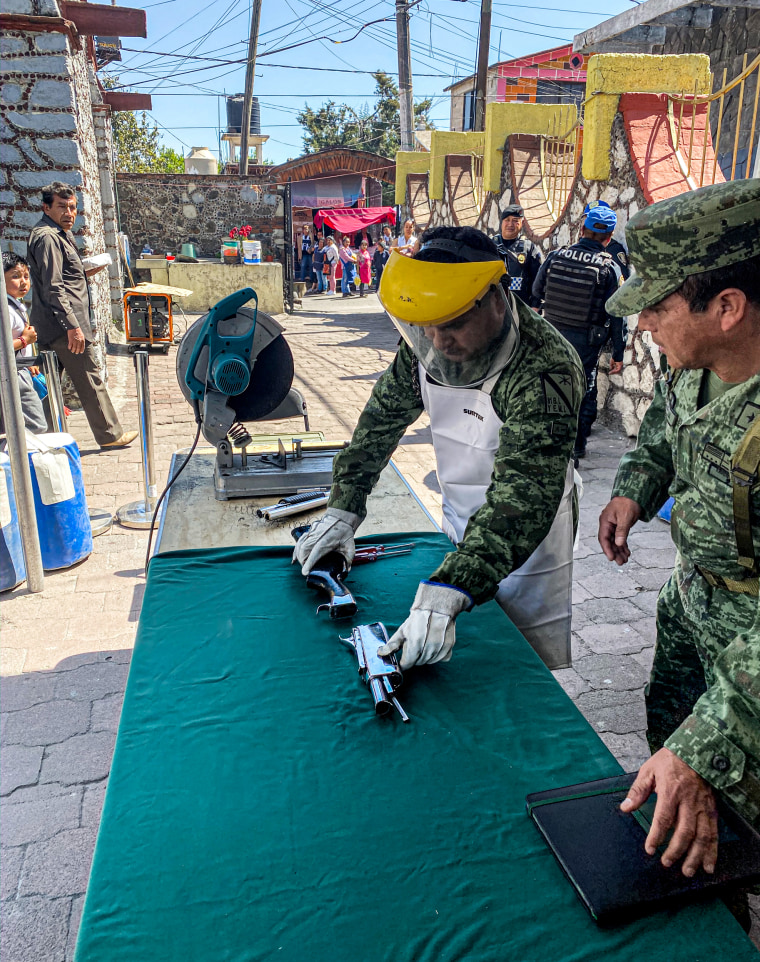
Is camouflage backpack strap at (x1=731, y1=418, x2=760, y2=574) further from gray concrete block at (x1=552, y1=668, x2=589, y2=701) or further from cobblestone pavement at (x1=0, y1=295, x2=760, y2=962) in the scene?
gray concrete block at (x1=552, y1=668, x2=589, y2=701)

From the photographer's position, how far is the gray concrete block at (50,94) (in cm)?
613

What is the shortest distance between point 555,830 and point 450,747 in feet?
→ 0.87

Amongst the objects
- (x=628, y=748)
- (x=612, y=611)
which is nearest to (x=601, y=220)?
(x=612, y=611)

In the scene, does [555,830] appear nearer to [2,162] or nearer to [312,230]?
[2,162]

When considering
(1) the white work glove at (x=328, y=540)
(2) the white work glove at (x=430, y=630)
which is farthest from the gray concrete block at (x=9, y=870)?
(2) the white work glove at (x=430, y=630)

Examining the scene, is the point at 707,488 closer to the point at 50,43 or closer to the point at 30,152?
the point at 30,152

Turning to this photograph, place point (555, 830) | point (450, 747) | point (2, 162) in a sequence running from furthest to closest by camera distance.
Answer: point (2, 162)
point (450, 747)
point (555, 830)

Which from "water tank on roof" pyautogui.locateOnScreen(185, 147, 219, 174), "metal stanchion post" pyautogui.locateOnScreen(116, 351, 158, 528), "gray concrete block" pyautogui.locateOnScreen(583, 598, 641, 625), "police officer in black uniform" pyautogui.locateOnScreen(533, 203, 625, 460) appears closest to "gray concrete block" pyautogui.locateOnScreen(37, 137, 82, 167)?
"metal stanchion post" pyautogui.locateOnScreen(116, 351, 158, 528)

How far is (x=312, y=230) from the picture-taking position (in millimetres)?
22797

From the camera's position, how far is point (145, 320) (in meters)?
4.24

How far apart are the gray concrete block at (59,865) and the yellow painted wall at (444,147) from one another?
11.4 m

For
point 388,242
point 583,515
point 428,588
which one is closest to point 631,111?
point 583,515

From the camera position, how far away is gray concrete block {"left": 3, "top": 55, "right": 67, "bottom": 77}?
19.8ft

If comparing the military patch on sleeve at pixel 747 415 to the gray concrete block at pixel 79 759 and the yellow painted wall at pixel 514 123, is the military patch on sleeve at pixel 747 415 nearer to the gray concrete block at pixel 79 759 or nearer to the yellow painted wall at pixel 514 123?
the gray concrete block at pixel 79 759
